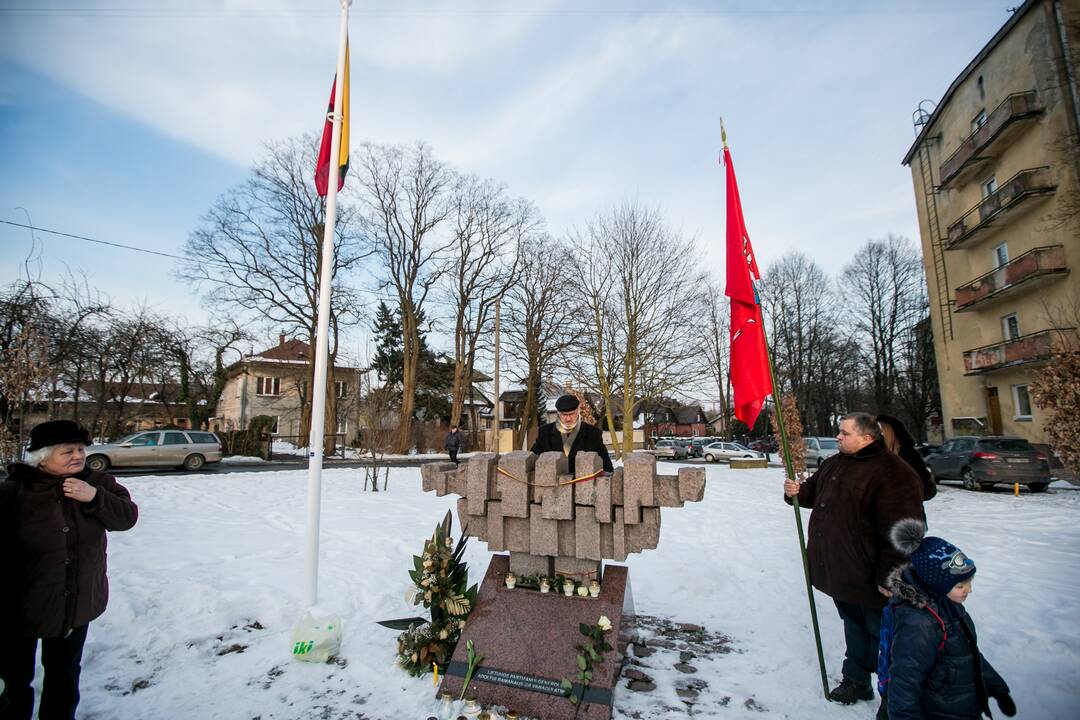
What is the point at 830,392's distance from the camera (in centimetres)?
4338

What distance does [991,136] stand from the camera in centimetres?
2020

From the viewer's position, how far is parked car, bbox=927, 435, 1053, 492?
42.7 feet

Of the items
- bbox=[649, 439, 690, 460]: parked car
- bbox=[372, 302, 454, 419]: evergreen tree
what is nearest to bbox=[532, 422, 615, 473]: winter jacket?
bbox=[649, 439, 690, 460]: parked car

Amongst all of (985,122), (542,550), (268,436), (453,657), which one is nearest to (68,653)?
(453,657)

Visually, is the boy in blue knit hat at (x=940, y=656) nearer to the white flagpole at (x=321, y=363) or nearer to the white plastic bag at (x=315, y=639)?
the white plastic bag at (x=315, y=639)

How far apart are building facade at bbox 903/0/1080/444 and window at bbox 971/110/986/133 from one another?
0.13 feet

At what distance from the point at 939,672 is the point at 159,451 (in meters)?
20.6

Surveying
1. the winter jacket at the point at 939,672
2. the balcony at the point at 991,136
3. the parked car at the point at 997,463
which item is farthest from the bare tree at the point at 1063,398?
the balcony at the point at 991,136

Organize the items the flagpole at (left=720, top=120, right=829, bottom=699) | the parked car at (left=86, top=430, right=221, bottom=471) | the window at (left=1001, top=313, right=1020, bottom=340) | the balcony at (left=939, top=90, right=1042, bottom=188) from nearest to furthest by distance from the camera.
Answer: the flagpole at (left=720, top=120, right=829, bottom=699) → the parked car at (left=86, top=430, right=221, bottom=471) → the balcony at (left=939, top=90, right=1042, bottom=188) → the window at (left=1001, top=313, right=1020, bottom=340)

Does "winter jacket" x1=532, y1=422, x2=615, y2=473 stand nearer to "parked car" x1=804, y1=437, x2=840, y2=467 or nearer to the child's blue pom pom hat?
the child's blue pom pom hat

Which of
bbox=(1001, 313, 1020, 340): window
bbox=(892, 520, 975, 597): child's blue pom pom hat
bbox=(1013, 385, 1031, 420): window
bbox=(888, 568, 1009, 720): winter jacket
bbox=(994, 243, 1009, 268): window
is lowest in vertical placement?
bbox=(888, 568, 1009, 720): winter jacket

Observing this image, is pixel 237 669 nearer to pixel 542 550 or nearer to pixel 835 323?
pixel 542 550

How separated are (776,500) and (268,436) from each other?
75.1 feet

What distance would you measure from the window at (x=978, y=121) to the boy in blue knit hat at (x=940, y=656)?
27.3 m
